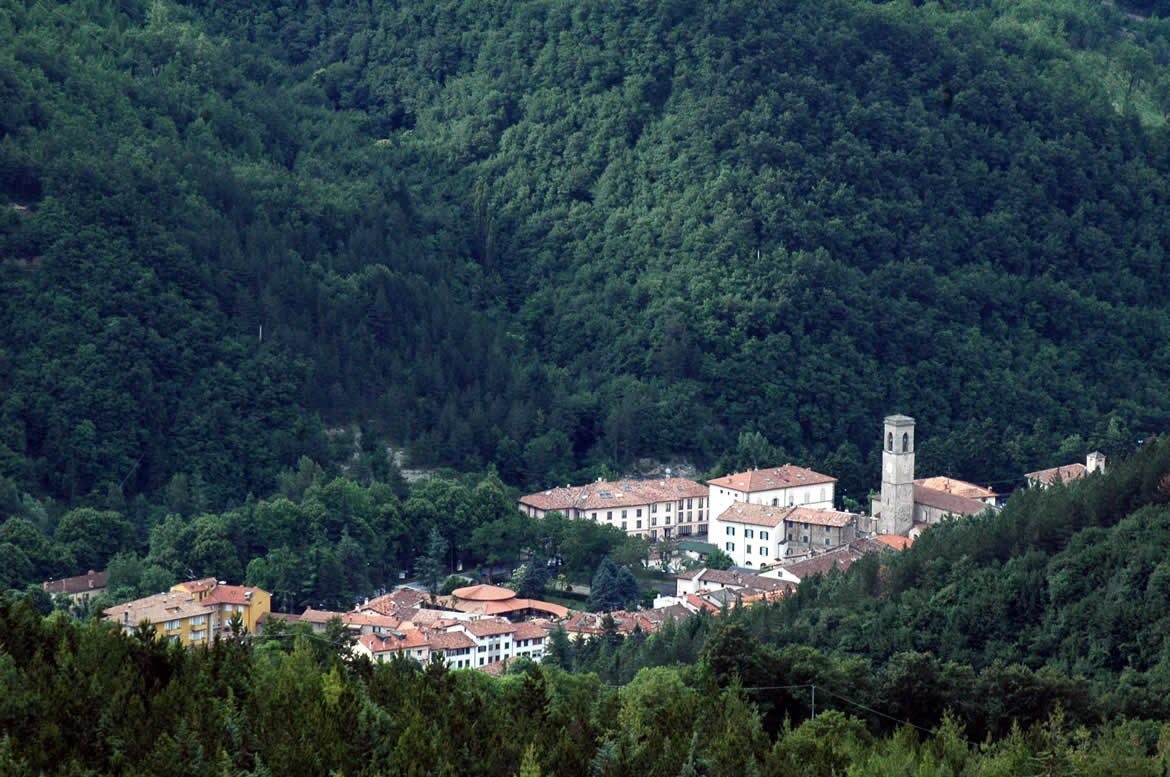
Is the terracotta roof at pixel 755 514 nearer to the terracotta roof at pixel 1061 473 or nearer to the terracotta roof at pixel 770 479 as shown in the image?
the terracotta roof at pixel 770 479

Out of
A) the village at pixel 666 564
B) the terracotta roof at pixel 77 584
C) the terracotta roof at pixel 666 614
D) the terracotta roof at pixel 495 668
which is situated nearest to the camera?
the terracotta roof at pixel 495 668

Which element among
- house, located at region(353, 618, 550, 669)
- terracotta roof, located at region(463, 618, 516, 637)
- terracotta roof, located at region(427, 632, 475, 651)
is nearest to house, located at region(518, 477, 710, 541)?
terracotta roof, located at region(463, 618, 516, 637)

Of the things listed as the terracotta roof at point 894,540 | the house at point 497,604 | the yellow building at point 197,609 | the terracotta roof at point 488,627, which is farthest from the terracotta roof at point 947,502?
the yellow building at point 197,609

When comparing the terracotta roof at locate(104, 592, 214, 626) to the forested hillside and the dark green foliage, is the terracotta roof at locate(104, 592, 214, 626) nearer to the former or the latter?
the forested hillside

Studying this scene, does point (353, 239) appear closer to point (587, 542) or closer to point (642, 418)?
point (642, 418)

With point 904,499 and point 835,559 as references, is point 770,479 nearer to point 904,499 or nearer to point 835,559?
point 904,499
